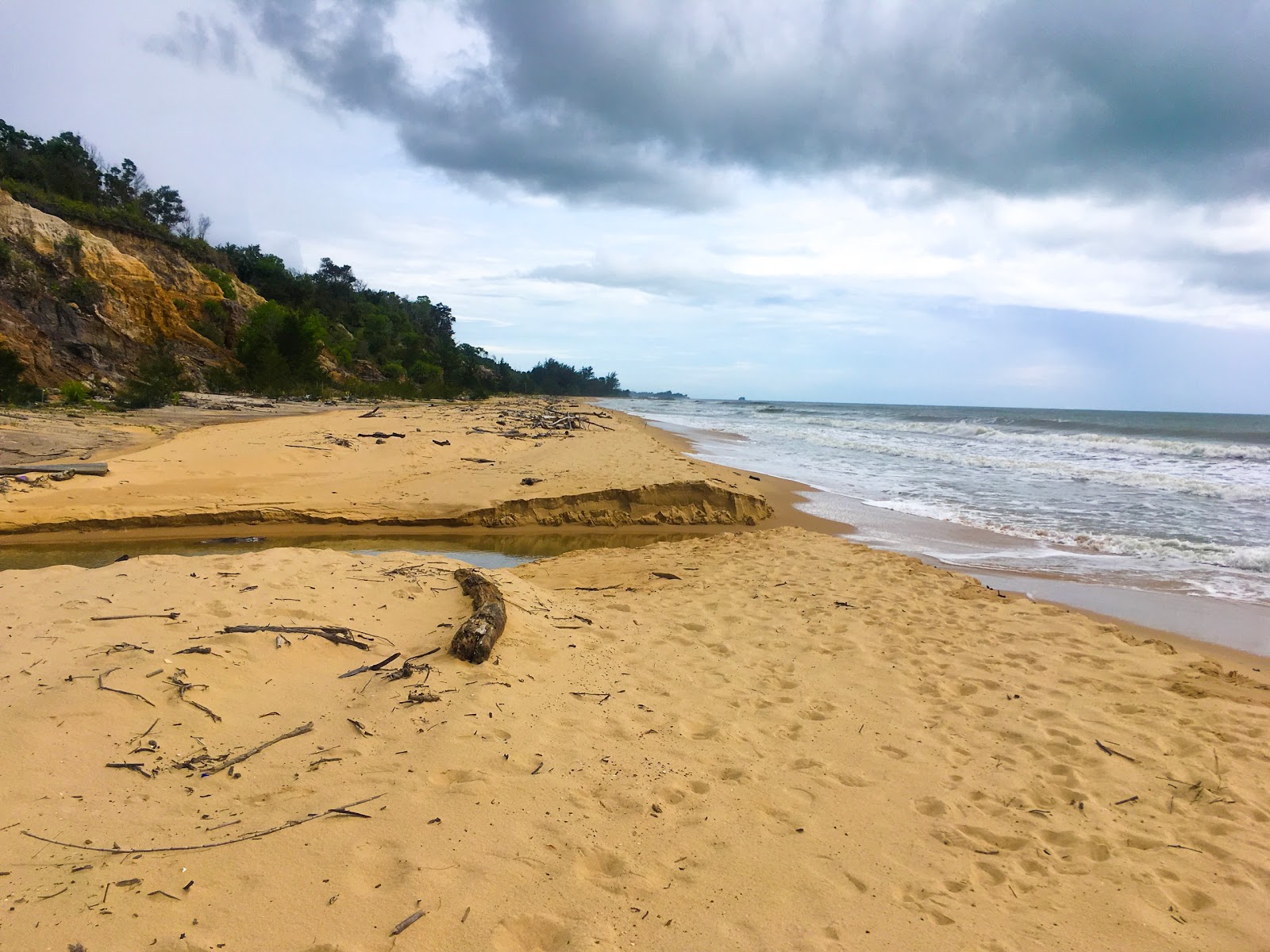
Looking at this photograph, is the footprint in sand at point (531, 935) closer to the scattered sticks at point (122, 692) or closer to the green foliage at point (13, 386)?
the scattered sticks at point (122, 692)

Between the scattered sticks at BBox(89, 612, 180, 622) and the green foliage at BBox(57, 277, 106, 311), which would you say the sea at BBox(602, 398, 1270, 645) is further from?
the green foliage at BBox(57, 277, 106, 311)

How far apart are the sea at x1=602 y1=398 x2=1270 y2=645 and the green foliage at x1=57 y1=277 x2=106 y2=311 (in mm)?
20103

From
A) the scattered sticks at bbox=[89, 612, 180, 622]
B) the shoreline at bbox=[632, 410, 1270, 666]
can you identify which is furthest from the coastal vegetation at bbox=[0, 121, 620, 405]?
the shoreline at bbox=[632, 410, 1270, 666]

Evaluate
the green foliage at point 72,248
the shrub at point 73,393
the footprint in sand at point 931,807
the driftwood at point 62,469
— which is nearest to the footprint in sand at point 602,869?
the footprint in sand at point 931,807

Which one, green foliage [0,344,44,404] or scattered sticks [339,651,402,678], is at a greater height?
green foliage [0,344,44,404]

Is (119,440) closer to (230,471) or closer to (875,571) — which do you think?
(230,471)

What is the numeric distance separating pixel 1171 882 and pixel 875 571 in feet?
15.3

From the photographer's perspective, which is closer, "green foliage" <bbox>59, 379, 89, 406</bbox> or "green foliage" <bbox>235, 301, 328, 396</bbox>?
"green foliage" <bbox>59, 379, 89, 406</bbox>

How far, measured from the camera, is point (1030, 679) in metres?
4.46

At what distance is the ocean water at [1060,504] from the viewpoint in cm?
818

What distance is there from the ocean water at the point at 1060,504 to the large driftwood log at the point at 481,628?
6104 mm

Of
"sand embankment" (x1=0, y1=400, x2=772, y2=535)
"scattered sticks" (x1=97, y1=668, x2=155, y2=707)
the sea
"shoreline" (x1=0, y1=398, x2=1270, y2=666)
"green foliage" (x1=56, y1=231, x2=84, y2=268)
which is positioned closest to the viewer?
"scattered sticks" (x1=97, y1=668, x2=155, y2=707)

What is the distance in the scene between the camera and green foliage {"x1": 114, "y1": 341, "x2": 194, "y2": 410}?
54.7 feet

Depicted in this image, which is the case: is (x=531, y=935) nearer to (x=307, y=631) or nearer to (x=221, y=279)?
(x=307, y=631)
